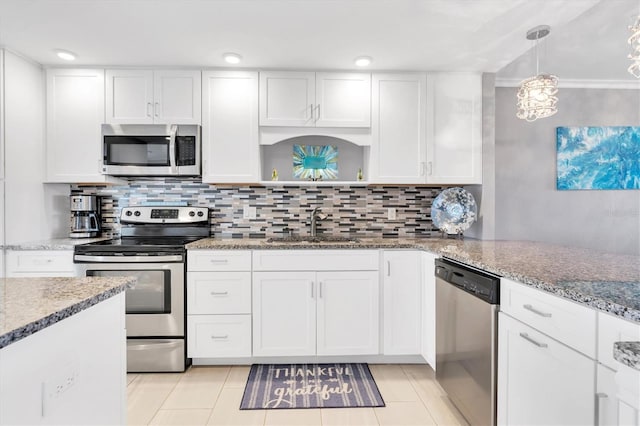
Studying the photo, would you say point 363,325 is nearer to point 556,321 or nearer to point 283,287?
point 283,287

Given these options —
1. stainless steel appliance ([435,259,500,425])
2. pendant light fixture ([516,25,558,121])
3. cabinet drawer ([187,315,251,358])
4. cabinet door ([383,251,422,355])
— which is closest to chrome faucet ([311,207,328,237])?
cabinet door ([383,251,422,355])

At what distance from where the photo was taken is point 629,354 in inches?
22.2

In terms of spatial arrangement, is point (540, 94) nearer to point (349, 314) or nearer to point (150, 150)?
point (349, 314)

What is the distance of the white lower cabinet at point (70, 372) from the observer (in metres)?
0.73

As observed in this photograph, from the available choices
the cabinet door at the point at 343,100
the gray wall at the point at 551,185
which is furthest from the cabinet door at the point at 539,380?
the gray wall at the point at 551,185

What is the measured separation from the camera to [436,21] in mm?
2002

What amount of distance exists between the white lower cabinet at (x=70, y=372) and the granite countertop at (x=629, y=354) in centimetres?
118

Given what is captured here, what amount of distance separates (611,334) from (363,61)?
222 cm

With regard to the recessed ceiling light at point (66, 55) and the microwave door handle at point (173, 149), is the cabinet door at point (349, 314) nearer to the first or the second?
the microwave door handle at point (173, 149)

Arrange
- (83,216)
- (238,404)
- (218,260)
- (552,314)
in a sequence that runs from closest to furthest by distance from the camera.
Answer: (552,314), (238,404), (218,260), (83,216)

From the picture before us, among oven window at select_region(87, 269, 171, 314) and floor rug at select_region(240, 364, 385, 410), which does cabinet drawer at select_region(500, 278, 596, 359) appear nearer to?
floor rug at select_region(240, 364, 385, 410)

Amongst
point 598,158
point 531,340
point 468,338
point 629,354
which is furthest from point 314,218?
point 598,158

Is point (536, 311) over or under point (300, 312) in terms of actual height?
over

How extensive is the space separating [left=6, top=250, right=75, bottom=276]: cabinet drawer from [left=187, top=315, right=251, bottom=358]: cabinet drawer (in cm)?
93
